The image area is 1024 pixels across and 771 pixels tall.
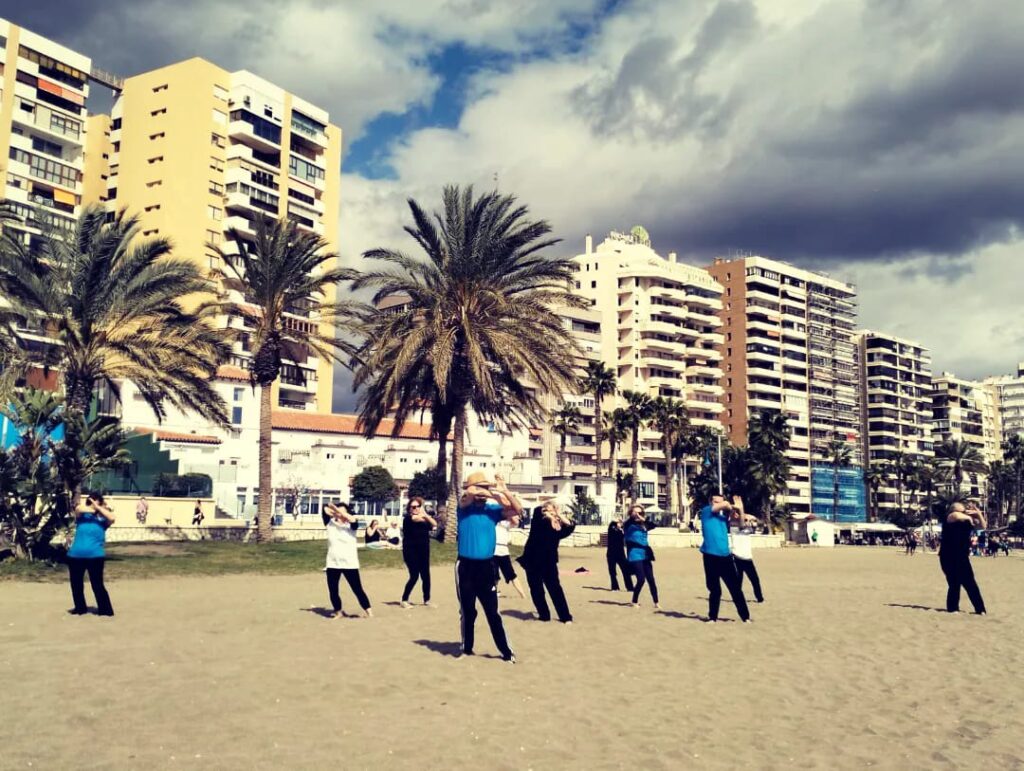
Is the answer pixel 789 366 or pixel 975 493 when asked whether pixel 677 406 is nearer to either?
pixel 789 366

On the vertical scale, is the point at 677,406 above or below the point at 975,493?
above

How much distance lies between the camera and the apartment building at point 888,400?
5408 inches

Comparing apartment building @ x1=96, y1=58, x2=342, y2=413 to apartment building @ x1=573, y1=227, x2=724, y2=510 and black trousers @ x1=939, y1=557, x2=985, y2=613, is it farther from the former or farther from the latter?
black trousers @ x1=939, y1=557, x2=985, y2=613

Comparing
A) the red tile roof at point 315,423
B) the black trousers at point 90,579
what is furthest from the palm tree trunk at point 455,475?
the red tile roof at point 315,423

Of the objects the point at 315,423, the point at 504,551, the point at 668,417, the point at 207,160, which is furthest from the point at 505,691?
the point at 207,160

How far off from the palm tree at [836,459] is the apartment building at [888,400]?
60.0 feet

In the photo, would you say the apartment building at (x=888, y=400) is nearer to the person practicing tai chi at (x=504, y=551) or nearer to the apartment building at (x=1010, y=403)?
the apartment building at (x=1010, y=403)

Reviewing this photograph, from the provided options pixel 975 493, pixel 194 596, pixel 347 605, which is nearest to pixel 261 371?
pixel 194 596

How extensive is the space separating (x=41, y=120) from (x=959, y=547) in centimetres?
7798

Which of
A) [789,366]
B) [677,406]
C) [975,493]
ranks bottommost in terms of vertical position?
[975,493]

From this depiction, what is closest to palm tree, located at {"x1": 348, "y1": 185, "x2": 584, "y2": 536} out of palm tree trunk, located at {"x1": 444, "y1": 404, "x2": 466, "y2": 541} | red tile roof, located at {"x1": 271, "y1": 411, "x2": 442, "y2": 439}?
palm tree trunk, located at {"x1": 444, "y1": 404, "x2": 466, "y2": 541}

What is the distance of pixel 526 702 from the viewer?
7.07 meters

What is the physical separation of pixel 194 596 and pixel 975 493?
158 meters

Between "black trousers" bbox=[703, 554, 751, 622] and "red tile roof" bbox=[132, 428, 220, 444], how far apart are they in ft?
175
